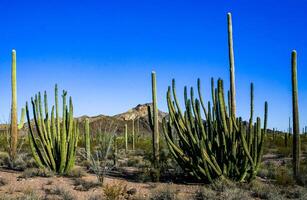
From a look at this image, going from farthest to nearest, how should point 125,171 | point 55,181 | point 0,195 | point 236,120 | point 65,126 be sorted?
1. point 125,171
2. point 65,126
3. point 55,181
4. point 236,120
5. point 0,195

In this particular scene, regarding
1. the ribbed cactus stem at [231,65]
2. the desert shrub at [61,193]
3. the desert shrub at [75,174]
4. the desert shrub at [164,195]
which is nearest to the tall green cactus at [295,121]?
the ribbed cactus stem at [231,65]

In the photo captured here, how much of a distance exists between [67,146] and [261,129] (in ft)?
19.5

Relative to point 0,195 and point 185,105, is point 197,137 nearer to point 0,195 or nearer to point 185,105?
point 185,105

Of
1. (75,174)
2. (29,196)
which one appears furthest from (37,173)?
(29,196)

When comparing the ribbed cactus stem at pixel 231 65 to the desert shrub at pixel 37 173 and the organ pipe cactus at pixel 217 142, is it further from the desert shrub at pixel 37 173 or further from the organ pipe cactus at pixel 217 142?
the desert shrub at pixel 37 173

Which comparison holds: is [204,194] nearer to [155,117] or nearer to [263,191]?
[263,191]

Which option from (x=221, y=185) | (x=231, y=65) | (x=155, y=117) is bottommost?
(x=221, y=185)

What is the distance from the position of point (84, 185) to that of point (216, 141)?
348 cm

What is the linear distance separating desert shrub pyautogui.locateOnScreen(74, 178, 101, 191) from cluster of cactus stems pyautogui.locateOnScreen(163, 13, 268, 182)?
2.19 m

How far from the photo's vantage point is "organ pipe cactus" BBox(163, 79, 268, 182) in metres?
11.9

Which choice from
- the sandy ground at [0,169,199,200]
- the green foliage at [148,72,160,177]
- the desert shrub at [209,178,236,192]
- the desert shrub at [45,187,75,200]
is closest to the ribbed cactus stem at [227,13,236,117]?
the green foliage at [148,72,160,177]

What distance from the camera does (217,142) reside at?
1210cm

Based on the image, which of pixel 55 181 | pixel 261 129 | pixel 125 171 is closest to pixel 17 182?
pixel 55 181

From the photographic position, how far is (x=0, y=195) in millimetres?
10641
